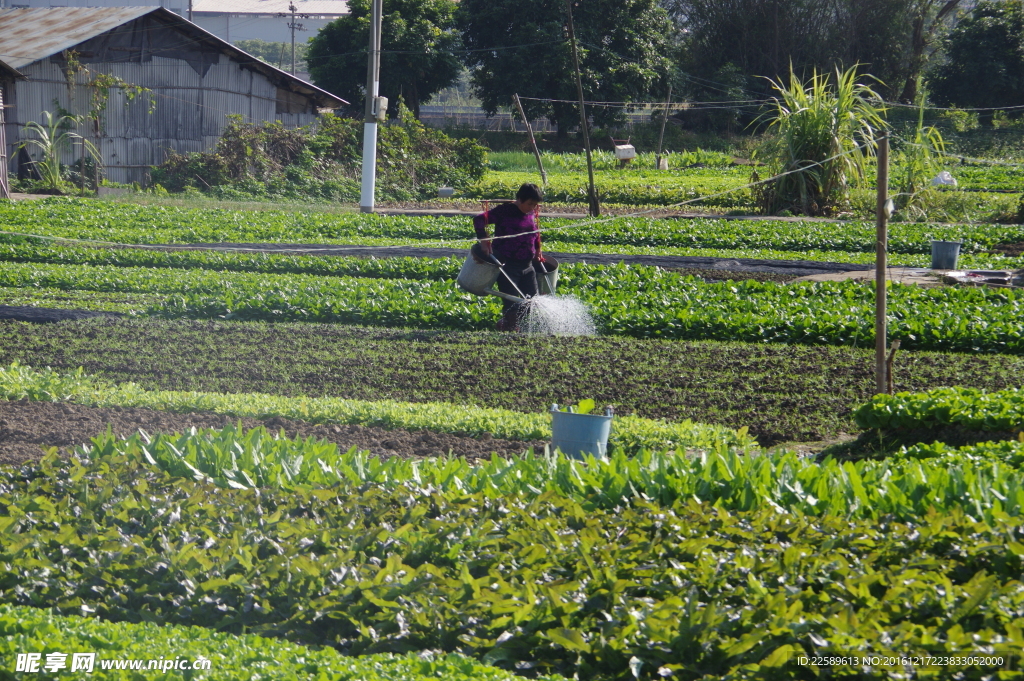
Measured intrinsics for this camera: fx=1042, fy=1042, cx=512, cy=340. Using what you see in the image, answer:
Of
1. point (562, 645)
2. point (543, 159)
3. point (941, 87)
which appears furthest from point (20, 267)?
point (941, 87)

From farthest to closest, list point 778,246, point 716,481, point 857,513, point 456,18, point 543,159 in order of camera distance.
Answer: point 456,18 → point 543,159 → point 778,246 → point 716,481 → point 857,513

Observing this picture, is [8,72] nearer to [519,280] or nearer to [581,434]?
[519,280]

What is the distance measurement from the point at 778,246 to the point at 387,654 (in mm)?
16303

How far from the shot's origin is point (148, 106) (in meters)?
32.2

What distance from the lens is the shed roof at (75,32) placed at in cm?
3012

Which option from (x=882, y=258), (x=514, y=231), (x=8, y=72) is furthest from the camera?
(x=8, y=72)

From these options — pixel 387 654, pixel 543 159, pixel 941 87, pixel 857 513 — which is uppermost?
pixel 941 87

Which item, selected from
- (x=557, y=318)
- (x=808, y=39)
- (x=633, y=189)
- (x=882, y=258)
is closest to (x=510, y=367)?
(x=557, y=318)

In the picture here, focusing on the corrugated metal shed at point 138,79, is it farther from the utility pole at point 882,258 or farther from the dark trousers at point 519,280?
the utility pole at point 882,258

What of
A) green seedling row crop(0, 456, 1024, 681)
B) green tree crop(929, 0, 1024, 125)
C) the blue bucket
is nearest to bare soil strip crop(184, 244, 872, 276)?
the blue bucket

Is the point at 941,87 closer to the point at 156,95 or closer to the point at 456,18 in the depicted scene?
the point at 456,18

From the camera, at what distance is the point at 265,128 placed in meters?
31.3

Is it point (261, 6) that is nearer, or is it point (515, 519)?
point (515, 519)

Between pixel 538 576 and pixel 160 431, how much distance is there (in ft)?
12.2
